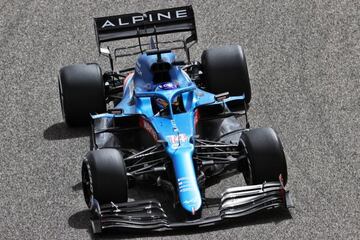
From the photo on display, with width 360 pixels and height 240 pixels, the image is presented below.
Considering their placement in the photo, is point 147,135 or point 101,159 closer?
point 101,159

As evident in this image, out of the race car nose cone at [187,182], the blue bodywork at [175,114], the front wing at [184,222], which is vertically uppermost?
the blue bodywork at [175,114]

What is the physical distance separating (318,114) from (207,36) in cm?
324

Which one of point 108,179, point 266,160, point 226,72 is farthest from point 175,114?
point 226,72

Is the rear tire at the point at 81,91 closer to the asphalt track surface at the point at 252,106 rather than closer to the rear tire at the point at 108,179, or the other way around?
the asphalt track surface at the point at 252,106

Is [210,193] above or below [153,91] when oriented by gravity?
below

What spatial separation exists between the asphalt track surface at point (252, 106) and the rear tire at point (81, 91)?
35 cm

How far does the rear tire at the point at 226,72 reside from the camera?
Result: 15797 mm

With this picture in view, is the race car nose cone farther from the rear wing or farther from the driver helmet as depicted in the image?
the rear wing

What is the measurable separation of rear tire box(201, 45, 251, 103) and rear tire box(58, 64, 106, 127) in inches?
53.8

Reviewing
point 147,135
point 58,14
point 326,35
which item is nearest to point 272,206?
point 147,135

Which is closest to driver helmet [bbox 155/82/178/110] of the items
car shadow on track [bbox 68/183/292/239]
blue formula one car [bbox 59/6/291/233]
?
blue formula one car [bbox 59/6/291/233]

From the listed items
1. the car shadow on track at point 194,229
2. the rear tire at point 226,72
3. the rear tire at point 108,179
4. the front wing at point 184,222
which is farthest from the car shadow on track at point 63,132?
the front wing at point 184,222

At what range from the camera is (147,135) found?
1477cm

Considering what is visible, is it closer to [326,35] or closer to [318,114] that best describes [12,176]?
[318,114]
